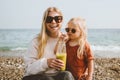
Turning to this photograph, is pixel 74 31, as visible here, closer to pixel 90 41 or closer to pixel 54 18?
pixel 54 18

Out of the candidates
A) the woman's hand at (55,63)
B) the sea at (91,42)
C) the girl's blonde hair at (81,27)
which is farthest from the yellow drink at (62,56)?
the sea at (91,42)

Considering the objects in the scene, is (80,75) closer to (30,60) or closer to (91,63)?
(91,63)

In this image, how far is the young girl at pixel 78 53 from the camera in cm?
434

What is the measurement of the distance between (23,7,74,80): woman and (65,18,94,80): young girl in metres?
0.19

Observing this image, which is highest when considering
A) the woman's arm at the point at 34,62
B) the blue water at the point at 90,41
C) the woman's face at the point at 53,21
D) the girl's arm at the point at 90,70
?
the woman's face at the point at 53,21

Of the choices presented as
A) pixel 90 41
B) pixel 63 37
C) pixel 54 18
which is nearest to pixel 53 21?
pixel 54 18

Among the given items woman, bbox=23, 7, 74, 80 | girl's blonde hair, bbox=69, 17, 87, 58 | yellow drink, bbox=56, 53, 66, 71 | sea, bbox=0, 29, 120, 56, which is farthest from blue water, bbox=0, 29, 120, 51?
yellow drink, bbox=56, 53, 66, 71

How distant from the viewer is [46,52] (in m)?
4.29

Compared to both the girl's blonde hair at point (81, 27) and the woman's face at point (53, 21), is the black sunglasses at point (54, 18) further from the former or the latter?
the girl's blonde hair at point (81, 27)

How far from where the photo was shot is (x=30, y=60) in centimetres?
423

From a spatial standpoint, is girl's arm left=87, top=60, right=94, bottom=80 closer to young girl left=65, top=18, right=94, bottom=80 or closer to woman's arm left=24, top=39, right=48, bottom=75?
young girl left=65, top=18, right=94, bottom=80

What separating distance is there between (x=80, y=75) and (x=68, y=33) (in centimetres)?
47

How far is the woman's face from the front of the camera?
4.29 metres

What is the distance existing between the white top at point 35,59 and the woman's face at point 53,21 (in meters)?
0.12
